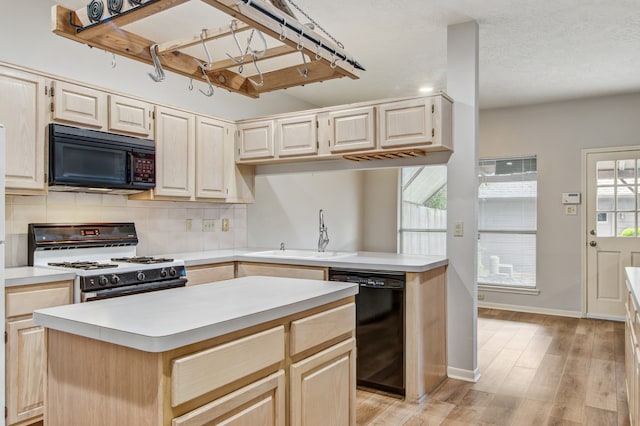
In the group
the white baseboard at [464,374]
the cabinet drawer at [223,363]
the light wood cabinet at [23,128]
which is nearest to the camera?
the cabinet drawer at [223,363]

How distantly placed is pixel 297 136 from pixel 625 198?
12.8ft

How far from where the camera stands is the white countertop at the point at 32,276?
237 cm

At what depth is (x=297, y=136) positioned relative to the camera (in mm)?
3871

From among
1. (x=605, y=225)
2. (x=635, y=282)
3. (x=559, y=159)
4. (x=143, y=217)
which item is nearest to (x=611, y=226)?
(x=605, y=225)

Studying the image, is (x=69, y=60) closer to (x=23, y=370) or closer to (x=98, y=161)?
(x=98, y=161)

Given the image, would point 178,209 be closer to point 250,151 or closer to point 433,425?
point 250,151

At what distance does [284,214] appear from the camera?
5.27 m

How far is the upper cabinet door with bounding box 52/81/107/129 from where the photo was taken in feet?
9.30

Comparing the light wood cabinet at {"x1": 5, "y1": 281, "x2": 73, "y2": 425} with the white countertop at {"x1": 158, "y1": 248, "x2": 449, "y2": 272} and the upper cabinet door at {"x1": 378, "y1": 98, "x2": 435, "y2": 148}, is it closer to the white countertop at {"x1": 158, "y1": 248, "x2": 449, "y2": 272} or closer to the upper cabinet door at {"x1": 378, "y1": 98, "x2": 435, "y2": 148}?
the white countertop at {"x1": 158, "y1": 248, "x2": 449, "y2": 272}

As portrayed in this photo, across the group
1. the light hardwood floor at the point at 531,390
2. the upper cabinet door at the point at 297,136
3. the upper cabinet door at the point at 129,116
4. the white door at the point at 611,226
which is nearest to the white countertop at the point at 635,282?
the light hardwood floor at the point at 531,390

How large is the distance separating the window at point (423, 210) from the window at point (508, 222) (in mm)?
625

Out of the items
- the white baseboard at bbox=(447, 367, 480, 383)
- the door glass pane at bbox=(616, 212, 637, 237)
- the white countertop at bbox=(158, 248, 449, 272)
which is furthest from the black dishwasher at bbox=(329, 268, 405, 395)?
the door glass pane at bbox=(616, 212, 637, 237)

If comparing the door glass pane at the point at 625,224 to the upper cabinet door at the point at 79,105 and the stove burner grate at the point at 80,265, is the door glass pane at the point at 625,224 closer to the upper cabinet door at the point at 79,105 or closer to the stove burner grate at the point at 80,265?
the stove burner grate at the point at 80,265

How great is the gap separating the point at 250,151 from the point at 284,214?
1.29 m
